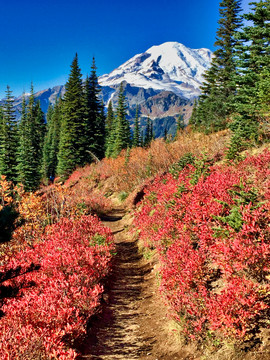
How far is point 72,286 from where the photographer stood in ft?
19.0

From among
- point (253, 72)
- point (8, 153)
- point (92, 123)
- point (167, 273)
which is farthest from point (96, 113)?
point (167, 273)

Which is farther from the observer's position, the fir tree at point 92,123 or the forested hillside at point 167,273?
the fir tree at point 92,123

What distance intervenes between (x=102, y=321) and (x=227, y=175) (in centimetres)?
570

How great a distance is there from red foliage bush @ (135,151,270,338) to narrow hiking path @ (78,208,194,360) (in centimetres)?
79

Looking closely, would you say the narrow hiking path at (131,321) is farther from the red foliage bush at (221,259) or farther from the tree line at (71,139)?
the tree line at (71,139)

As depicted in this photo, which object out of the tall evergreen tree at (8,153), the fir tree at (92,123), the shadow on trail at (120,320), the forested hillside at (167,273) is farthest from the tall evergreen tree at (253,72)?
the tall evergreen tree at (8,153)

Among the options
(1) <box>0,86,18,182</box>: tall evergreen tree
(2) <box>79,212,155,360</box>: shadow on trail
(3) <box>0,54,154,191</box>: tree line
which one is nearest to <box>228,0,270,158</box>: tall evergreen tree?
(2) <box>79,212,155,360</box>: shadow on trail

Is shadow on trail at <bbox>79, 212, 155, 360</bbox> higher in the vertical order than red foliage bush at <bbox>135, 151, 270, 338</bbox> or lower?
lower

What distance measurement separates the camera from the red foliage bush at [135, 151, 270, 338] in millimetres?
3889

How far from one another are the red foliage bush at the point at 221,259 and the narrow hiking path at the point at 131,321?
794 millimetres

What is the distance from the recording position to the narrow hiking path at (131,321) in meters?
4.64

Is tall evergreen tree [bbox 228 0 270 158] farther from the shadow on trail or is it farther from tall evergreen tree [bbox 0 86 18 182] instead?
tall evergreen tree [bbox 0 86 18 182]

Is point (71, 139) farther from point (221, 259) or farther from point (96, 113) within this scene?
point (221, 259)

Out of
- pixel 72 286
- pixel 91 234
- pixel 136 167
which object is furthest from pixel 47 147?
pixel 72 286
